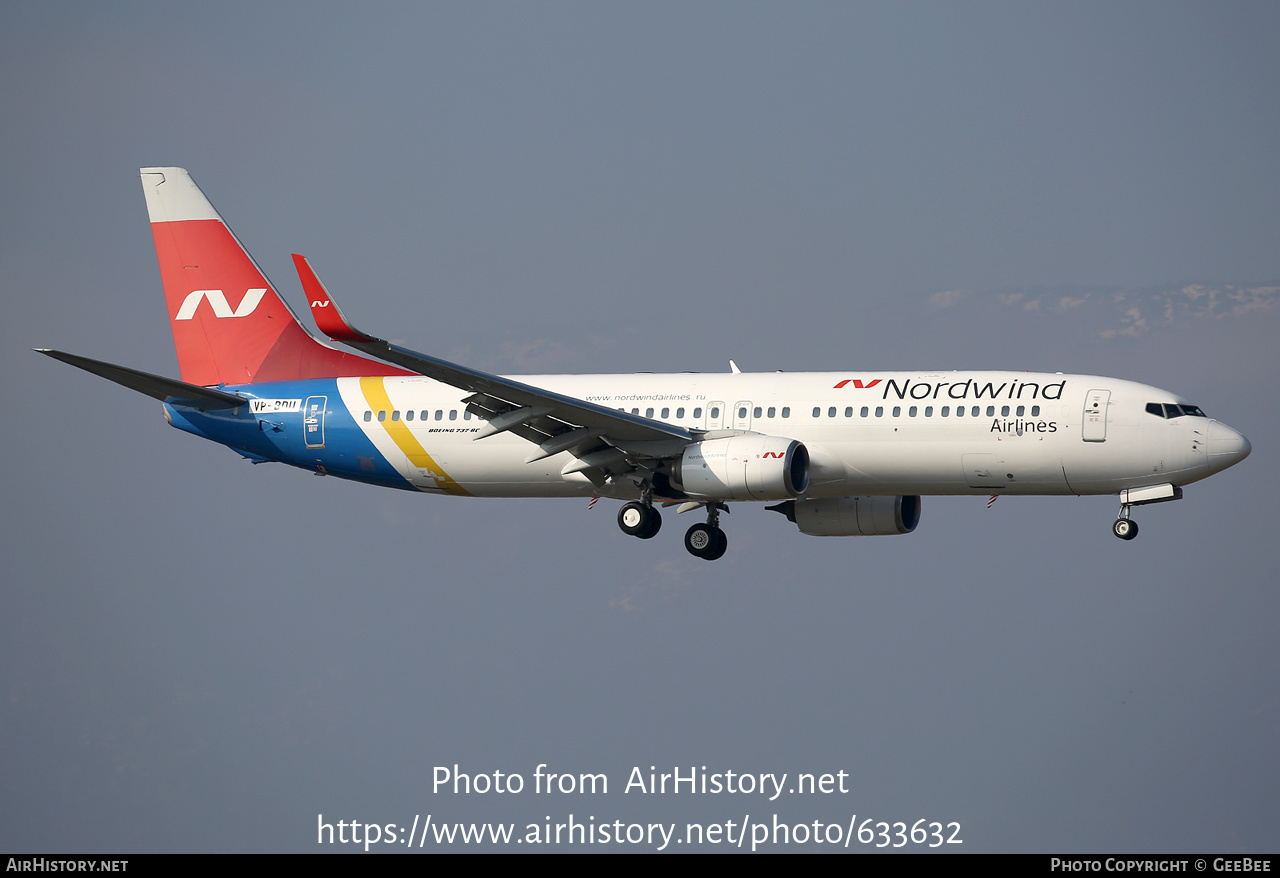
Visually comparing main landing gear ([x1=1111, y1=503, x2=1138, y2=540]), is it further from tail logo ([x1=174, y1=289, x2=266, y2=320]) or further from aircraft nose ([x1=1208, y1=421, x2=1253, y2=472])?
tail logo ([x1=174, y1=289, x2=266, y2=320])

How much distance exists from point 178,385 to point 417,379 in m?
6.75

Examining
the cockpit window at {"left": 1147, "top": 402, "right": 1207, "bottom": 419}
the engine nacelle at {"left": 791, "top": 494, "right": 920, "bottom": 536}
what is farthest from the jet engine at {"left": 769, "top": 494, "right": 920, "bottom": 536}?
the cockpit window at {"left": 1147, "top": 402, "right": 1207, "bottom": 419}

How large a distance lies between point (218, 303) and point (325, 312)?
16.0 metres

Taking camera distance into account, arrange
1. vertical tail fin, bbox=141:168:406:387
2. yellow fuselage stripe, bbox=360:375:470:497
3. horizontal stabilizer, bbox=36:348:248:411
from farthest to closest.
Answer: vertical tail fin, bbox=141:168:406:387 < yellow fuselage stripe, bbox=360:375:470:497 < horizontal stabilizer, bbox=36:348:248:411

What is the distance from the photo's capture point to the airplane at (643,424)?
127ft

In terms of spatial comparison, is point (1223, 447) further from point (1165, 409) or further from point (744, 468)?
point (744, 468)

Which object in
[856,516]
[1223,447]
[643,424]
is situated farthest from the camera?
[856,516]

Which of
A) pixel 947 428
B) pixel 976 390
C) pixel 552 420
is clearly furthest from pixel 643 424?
pixel 976 390

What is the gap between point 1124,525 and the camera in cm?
3903

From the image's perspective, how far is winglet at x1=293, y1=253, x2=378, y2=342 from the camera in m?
32.6

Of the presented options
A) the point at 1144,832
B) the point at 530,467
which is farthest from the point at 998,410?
the point at 1144,832

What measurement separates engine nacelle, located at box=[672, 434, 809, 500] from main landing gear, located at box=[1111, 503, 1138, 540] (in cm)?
804

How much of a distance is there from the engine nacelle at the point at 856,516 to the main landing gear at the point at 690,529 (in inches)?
120

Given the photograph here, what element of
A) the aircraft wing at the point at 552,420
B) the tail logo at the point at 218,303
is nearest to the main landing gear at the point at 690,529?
the aircraft wing at the point at 552,420
